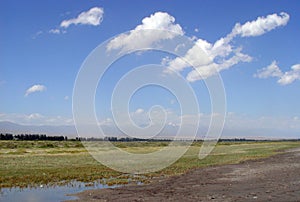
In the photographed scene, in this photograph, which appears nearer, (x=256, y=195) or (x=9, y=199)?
(x=256, y=195)

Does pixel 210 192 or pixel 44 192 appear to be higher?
pixel 210 192

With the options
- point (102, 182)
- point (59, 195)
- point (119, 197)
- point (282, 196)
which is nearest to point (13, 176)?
point (102, 182)

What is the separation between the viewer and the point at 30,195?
25016 mm

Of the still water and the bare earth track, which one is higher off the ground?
the bare earth track

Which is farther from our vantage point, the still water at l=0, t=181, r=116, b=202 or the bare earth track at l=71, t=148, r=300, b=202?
the still water at l=0, t=181, r=116, b=202

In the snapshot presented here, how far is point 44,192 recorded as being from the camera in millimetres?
26391

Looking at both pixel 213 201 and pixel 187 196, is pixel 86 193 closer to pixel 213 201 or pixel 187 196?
pixel 187 196

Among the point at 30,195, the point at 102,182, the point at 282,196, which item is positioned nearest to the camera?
the point at 282,196

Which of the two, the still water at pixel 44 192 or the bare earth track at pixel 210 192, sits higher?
the bare earth track at pixel 210 192

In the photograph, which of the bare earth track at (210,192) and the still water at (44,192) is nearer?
the bare earth track at (210,192)

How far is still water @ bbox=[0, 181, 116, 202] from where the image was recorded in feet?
77.5

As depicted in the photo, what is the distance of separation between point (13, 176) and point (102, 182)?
8867mm

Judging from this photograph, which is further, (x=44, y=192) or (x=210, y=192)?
(x=44, y=192)

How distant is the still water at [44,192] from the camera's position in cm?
2362
